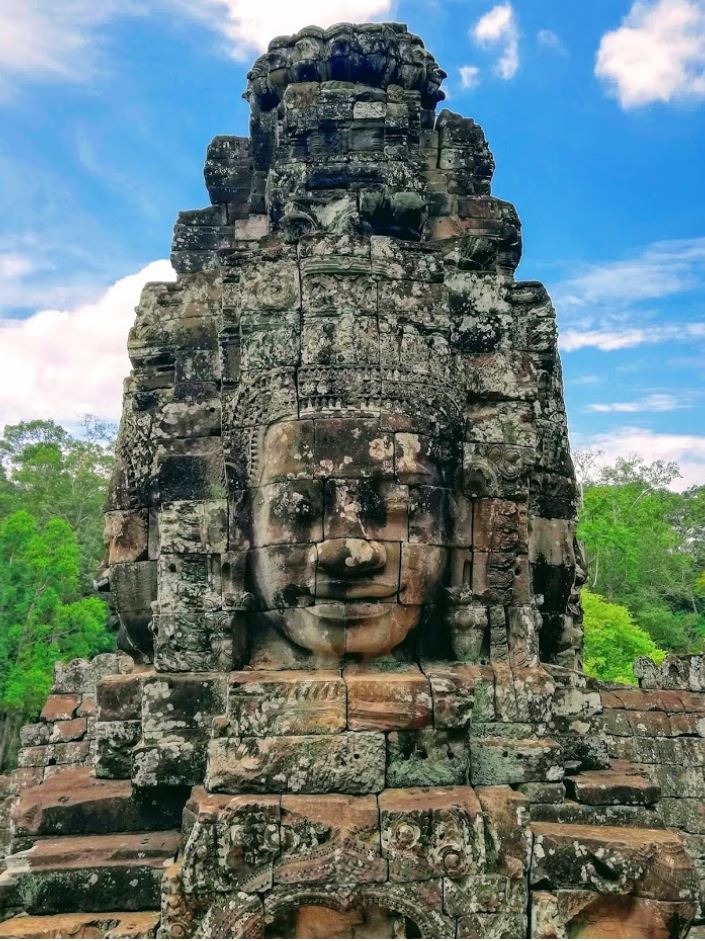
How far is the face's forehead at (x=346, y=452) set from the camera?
4738 mm

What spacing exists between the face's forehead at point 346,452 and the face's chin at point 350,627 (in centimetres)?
76

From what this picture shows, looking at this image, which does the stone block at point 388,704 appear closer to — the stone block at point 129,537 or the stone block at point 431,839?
the stone block at point 431,839

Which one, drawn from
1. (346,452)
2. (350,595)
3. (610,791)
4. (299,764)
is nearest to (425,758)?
(299,764)

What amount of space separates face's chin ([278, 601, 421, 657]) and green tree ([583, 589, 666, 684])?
1508 cm

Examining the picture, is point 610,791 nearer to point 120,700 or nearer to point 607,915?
point 607,915

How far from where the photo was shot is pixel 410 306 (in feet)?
17.1

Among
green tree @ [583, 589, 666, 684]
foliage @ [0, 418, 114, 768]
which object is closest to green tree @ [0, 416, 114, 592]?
foliage @ [0, 418, 114, 768]

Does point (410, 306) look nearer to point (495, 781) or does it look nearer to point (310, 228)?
point (310, 228)

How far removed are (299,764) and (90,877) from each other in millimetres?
1322

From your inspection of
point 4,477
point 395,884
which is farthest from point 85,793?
point 4,477

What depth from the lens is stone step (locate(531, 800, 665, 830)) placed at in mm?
4602

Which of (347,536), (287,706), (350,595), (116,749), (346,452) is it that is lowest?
(116,749)

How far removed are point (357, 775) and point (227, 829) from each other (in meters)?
0.73

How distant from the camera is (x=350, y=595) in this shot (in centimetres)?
462
